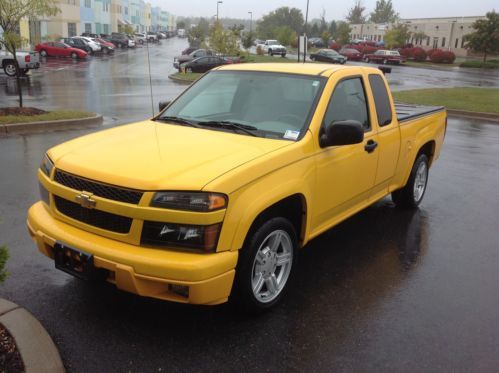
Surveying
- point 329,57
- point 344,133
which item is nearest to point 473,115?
point 344,133

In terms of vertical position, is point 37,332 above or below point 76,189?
below

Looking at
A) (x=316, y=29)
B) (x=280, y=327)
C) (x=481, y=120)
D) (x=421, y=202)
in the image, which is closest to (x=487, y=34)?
(x=481, y=120)

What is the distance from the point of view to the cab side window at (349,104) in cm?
437

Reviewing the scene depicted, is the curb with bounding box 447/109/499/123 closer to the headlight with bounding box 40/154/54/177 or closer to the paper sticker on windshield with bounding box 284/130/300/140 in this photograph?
the paper sticker on windshield with bounding box 284/130/300/140

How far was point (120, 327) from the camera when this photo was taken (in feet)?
11.5

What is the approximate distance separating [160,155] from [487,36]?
58.6m

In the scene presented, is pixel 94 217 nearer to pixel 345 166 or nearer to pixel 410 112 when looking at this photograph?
pixel 345 166

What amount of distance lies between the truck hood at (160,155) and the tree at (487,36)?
57.4 metres

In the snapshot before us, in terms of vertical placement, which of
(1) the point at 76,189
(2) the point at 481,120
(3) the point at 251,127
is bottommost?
(2) the point at 481,120

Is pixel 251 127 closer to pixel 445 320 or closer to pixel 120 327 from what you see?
pixel 120 327

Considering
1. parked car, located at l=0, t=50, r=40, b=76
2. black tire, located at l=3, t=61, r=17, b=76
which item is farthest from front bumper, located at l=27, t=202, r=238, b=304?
black tire, located at l=3, t=61, r=17, b=76

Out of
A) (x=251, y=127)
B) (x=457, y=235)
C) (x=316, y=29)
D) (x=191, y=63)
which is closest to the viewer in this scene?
(x=251, y=127)

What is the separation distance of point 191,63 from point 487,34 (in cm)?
3719

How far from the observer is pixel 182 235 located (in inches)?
123
